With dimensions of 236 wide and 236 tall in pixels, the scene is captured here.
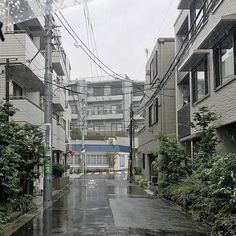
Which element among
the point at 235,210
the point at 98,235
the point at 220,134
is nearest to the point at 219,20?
the point at 220,134

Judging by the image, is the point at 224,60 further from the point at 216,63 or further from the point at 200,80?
the point at 200,80

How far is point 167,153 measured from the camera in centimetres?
2503

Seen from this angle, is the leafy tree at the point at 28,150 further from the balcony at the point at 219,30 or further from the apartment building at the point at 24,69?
the balcony at the point at 219,30

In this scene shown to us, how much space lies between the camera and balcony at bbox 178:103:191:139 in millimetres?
25625

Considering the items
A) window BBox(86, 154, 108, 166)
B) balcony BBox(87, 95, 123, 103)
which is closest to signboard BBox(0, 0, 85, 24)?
window BBox(86, 154, 108, 166)

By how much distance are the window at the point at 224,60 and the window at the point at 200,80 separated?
1.91 m

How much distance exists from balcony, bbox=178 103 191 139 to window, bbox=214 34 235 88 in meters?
5.88

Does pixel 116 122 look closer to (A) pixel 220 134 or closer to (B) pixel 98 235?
(A) pixel 220 134

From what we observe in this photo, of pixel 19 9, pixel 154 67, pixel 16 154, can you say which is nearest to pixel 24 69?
pixel 16 154

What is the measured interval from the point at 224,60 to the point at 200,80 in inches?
185

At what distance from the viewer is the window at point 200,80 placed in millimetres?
21359

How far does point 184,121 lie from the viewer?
88.0 ft

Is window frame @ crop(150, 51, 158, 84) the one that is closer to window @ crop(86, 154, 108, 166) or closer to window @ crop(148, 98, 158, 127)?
window @ crop(148, 98, 158, 127)

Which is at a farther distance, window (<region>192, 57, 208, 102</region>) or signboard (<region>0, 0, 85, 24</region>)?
window (<region>192, 57, 208, 102</region>)
